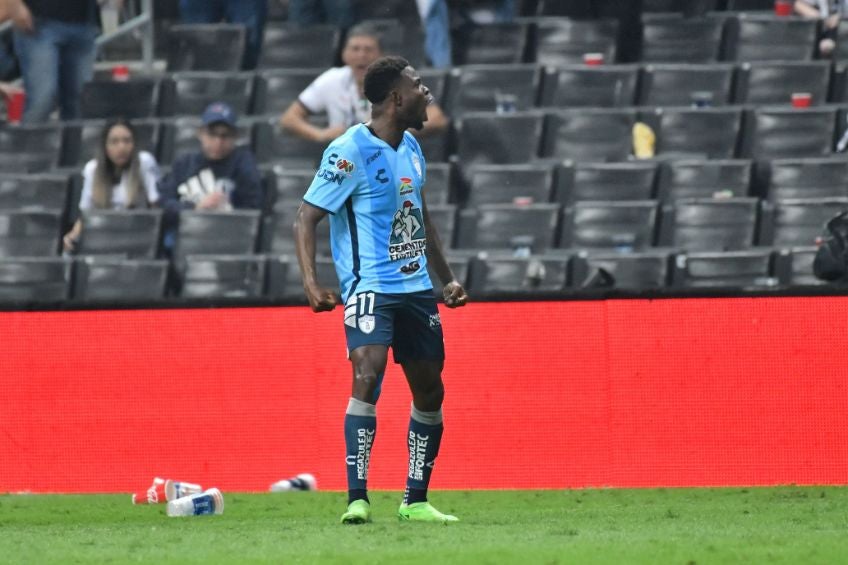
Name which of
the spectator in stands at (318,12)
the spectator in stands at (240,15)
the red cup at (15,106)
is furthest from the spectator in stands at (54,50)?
the spectator in stands at (318,12)

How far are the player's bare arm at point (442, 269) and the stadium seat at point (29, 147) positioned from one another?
763cm

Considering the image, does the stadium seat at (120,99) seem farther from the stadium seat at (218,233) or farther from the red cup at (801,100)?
the red cup at (801,100)

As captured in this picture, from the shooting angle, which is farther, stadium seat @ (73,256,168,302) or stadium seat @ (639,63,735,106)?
stadium seat @ (639,63,735,106)

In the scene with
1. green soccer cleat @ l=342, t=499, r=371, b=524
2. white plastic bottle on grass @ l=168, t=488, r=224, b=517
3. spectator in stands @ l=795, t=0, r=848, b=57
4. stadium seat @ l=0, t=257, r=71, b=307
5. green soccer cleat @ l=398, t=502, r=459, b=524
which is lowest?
white plastic bottle on grass @ l=168, t=488, r=224, b=517

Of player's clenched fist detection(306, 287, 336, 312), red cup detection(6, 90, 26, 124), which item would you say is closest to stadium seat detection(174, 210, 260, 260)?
red cup detection(6, 90, 26, 124)

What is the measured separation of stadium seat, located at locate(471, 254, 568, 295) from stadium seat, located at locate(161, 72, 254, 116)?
12.5 ft

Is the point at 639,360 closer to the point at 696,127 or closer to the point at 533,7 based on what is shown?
the point at 696,127

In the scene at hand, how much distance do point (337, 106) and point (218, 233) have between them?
58.6 inches

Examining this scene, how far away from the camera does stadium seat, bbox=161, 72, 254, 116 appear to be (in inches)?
614

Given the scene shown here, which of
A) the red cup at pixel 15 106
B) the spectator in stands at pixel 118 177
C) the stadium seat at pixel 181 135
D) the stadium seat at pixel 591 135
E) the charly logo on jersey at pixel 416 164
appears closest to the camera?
the charly logo on jersey at pixel 416 164

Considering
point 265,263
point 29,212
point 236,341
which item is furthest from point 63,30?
point 236,341

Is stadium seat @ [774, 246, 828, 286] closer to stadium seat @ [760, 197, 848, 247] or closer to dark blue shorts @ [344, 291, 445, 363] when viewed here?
stadium seat @ [760, 197, 848, 247]

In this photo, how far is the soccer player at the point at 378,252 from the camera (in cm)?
803

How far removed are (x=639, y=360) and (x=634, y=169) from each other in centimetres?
294
